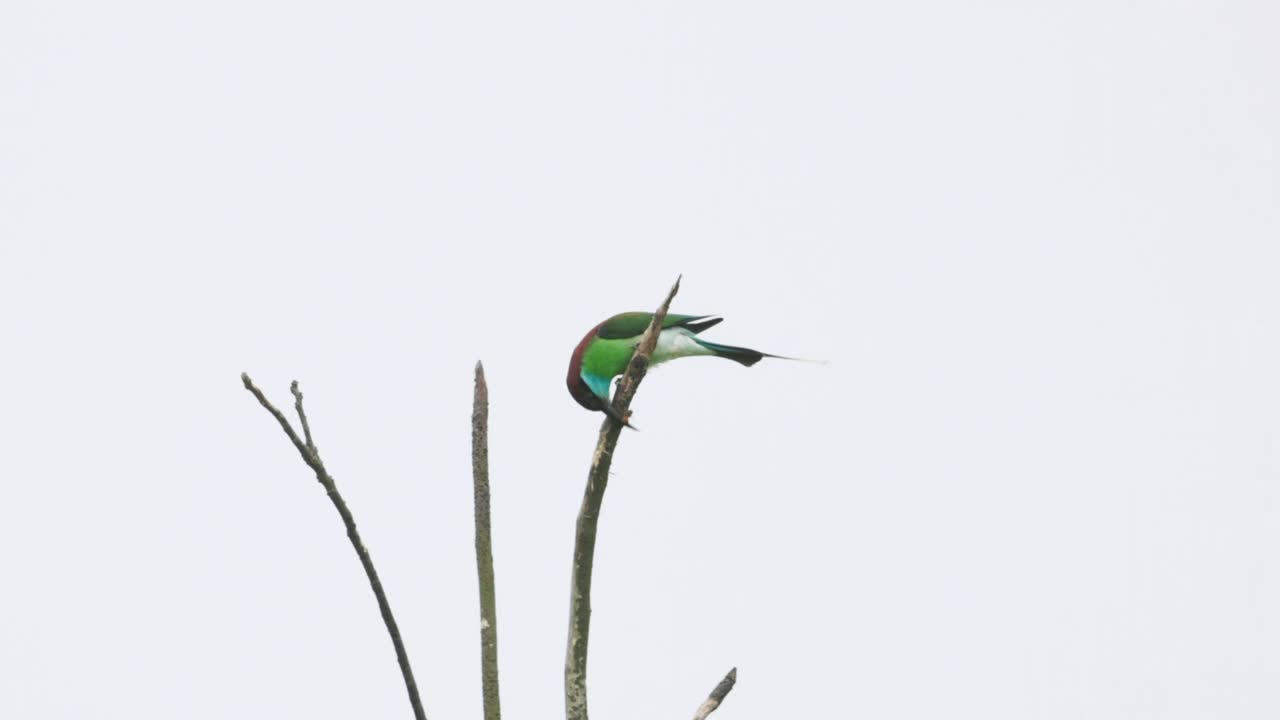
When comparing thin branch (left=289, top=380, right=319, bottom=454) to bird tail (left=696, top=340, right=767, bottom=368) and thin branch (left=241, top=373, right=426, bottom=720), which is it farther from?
bird tail (left=696, top=340, right=767, bottom=368)

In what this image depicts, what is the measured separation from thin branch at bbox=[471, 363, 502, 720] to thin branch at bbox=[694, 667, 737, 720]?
0.63 m

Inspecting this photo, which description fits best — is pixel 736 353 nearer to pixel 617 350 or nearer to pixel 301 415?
pixel 617 350

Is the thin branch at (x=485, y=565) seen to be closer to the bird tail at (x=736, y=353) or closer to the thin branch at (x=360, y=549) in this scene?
the thin branch at (x=360, y=549)

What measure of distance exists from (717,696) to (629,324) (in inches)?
144

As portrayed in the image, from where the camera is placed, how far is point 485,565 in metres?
3.33

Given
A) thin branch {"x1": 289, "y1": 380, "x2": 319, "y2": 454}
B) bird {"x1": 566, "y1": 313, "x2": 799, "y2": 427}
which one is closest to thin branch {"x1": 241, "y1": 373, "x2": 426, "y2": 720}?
thin branch {"x1": 289, "y1": 380, "x2": 319, "y2": 454}

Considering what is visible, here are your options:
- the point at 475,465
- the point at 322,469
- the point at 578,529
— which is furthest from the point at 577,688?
the point at 322,469

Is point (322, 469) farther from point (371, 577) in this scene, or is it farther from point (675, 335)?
point (675, 335)

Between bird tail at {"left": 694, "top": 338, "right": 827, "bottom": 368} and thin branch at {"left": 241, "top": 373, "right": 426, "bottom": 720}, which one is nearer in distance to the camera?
thin branch at {"left": 241, "top": 373, "right": 426, "bottom": 720}

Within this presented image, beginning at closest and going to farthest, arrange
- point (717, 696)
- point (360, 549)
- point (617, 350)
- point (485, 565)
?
point (360, 549), point (485, 565), point (717, 696), point (617, 350)

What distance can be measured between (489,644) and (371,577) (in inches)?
18.8

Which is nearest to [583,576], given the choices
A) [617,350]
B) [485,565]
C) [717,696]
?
[485,565]

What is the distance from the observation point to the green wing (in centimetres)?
702

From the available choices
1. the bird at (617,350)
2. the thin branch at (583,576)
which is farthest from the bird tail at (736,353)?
the thin branch at (583,576)
